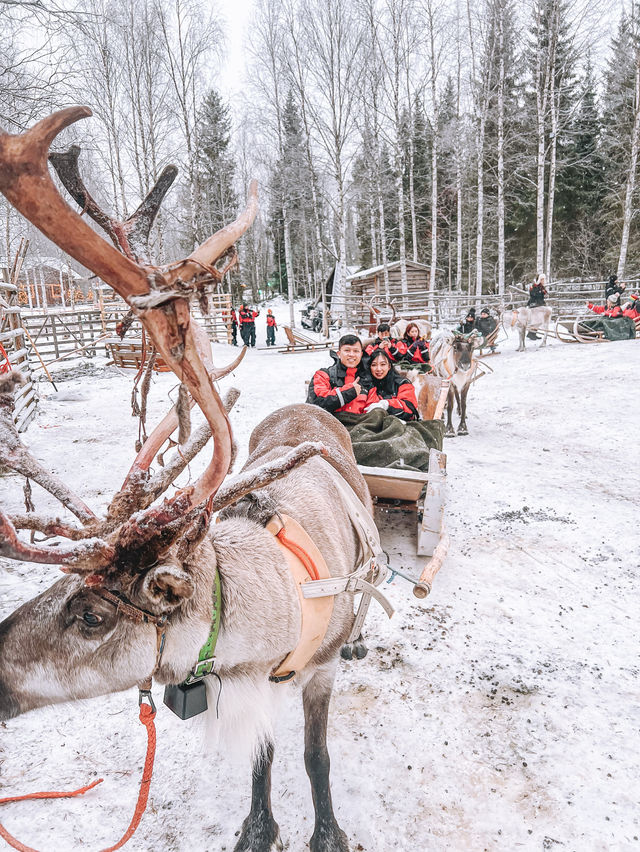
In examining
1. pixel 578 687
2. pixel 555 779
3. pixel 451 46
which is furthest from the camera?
pixel 451 46

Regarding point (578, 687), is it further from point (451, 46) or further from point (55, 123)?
point (451, 46)

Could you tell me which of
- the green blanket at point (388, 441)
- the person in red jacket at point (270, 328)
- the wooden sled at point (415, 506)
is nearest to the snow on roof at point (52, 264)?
the person in red jacket at point (270, 328)

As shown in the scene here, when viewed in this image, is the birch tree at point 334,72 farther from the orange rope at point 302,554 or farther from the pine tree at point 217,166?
the orange rope at point 302,554

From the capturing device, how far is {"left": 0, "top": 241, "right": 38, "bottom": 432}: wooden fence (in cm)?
600

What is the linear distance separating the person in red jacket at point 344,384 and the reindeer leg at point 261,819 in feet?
9.17

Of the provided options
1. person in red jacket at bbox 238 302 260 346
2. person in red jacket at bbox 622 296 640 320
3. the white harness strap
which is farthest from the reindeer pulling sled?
person in red jacket at bbox 238 302 260 346

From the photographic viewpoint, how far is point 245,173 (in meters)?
25.8

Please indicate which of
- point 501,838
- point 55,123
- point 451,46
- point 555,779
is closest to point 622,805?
point 555,779

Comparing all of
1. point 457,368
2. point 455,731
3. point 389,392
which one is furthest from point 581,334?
point 455,731

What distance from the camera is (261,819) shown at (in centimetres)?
187

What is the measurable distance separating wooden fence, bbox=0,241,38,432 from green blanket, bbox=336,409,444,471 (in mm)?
4086

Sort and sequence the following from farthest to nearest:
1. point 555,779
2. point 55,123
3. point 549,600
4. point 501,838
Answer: point 549,600 → point 555,779 → point 501,838 → point 55,123

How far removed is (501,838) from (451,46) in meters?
21.4

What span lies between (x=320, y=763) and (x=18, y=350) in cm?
693
